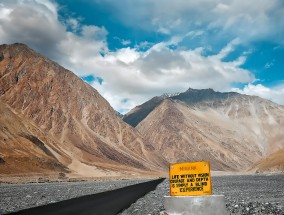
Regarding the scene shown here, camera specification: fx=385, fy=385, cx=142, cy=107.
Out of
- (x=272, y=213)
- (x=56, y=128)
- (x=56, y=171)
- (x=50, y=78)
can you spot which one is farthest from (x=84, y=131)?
(x=272, y=213)

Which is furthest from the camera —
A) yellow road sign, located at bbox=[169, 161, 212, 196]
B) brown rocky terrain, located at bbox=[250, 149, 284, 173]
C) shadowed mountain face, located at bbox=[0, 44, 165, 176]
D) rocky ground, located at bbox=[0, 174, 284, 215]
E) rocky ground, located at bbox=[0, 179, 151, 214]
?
shadowed mountain face, located at bbox=[0, 44, 165, 176]

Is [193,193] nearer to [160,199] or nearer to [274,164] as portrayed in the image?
[160,199]

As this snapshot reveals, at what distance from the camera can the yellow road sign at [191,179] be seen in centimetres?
1448

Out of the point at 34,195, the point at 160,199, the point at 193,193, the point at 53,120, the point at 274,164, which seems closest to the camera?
the point at 193,193

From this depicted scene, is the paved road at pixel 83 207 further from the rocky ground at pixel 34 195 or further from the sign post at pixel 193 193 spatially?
the sign post at pixel 193 193

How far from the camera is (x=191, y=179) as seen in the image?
14.7 meters

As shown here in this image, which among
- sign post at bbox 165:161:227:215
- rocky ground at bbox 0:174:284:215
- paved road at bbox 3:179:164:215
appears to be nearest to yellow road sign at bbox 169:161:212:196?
sign post at bbox 165:161:227:215

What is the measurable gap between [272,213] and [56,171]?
362 feet

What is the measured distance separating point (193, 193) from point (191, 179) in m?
0.53

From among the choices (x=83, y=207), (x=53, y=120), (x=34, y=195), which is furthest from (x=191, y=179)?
(x=53, y=120)

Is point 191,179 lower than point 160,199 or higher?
higher

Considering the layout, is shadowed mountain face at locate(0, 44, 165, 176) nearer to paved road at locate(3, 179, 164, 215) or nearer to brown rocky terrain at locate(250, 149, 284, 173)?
brown rocky terrain at locate(250, 149, 284, 173)

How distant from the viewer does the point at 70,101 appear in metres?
199

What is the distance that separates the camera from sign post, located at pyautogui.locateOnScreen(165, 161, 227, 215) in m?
14.1
